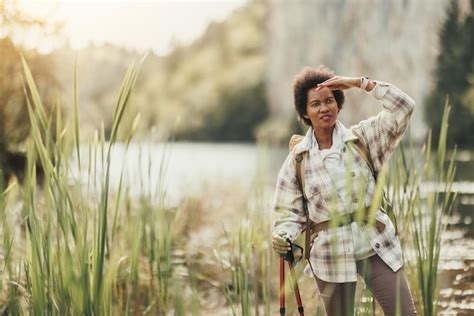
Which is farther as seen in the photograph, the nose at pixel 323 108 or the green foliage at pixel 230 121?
the green foliage at pixel 230 121

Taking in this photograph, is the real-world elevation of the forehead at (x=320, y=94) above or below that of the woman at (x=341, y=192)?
above

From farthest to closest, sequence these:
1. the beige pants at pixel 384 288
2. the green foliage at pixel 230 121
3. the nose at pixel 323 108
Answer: the green foliage at pixel 230 121, the nose at pixel 323 108, the beige pants at pixel 384 288

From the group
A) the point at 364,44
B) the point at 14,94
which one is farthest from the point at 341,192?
the point at 364,44

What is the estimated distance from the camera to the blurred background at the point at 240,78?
6523 mm

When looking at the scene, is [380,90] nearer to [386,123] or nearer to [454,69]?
[386,123]

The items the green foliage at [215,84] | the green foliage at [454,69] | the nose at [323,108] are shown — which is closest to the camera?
the nose at [323,108]

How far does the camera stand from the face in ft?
8.49

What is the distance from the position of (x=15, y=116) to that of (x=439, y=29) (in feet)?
53.9

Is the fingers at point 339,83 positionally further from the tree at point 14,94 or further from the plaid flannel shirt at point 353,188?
the tree at point 14,94

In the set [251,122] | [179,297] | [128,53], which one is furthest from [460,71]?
[128,53]

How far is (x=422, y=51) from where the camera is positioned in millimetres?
28578

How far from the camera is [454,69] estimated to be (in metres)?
21.7

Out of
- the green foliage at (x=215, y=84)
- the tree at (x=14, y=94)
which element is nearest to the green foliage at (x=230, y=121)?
the green foliage at (x=215, y=84)

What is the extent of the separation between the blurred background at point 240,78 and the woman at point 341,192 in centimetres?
47
